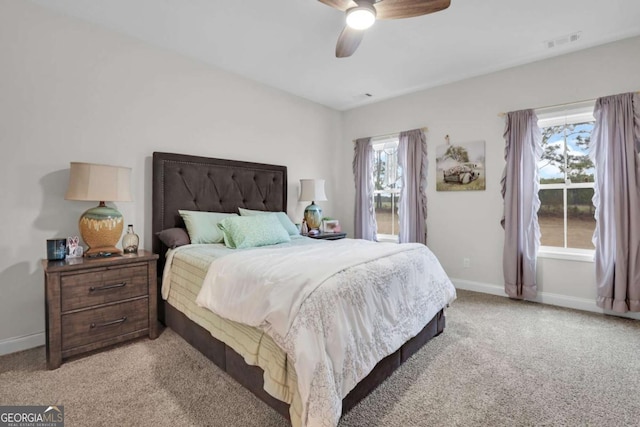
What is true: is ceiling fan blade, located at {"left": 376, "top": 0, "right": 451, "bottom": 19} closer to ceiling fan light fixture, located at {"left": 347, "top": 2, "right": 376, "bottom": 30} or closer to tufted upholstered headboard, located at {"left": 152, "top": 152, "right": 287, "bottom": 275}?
ceiling fan light fixture, located at {"left": 347, "top": 2, "right": 376, "bottom": 30}

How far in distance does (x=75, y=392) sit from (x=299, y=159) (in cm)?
343

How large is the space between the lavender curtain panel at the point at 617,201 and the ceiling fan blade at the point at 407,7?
2252mm

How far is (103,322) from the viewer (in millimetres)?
2160

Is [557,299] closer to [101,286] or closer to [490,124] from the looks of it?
[490,124]

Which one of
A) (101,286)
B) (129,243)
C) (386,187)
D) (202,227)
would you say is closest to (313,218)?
(386,187)

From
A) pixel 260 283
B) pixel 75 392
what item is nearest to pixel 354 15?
pixel 260 283

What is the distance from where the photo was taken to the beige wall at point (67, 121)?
2.21 meters

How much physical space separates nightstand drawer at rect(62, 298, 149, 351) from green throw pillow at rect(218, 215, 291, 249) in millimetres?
826

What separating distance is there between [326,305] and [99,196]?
6.38 feet

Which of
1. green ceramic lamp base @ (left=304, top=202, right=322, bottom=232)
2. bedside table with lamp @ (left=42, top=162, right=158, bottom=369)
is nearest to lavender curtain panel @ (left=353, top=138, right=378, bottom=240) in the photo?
green ceramic lamp base @ (left=304, top=202, right=322, bottom=232)

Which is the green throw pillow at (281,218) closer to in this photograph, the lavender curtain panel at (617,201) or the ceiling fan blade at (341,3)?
the ceiling fan blade at (341,3)

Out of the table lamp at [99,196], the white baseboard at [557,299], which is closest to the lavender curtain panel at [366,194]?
the white baseboard at [557,299]

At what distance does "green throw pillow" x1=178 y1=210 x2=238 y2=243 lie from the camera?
8.99 feet

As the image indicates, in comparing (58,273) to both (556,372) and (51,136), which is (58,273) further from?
(556,372)
